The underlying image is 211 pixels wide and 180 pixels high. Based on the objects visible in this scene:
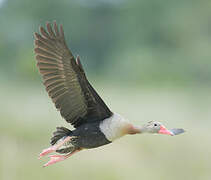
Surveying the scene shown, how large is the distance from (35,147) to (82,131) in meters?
6.39

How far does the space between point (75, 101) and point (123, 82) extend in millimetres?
30887

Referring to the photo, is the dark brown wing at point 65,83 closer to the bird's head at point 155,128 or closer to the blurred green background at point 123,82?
the bird's head at point 155,128

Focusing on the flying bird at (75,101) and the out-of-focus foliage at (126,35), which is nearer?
the flying bird at (75,101)

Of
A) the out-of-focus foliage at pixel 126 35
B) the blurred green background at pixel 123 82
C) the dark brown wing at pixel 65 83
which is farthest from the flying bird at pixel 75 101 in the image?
the out-of-focus foliage at pixel 126 35

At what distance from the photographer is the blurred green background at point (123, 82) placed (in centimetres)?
1425

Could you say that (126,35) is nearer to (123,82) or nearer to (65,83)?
(123,82)

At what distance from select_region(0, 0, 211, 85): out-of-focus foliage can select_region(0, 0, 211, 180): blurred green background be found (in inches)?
3.6

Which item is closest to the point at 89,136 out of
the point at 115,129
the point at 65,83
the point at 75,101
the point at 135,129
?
the point at 115,129

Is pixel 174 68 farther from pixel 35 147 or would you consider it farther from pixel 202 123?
pixel 35 147

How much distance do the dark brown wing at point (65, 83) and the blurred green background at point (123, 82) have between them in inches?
173

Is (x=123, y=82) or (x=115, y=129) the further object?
(x=123, y=82)

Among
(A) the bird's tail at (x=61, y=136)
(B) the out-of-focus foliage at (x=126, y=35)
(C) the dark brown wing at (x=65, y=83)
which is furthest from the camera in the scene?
(B) the out-of-focus foliage at (x=126, y=35)

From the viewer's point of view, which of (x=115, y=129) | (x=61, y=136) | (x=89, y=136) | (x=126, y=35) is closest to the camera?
(x=115, y=129)

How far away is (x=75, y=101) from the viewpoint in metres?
8.50
